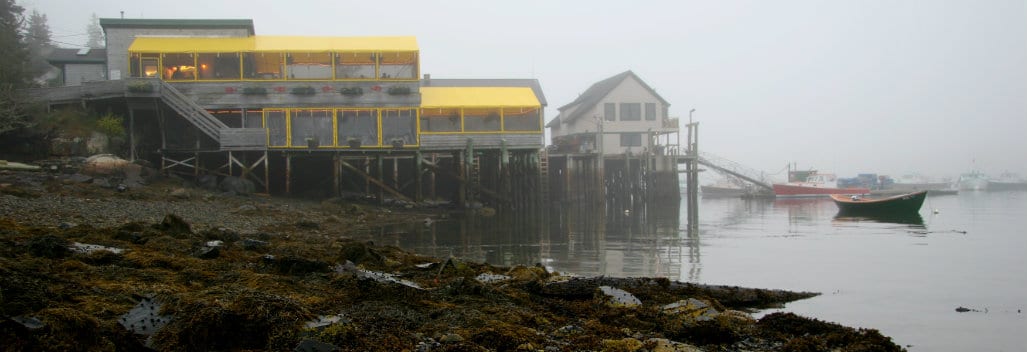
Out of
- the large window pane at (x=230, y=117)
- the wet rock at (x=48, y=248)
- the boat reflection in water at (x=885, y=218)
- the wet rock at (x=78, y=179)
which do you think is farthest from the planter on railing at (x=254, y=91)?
the boat reflection in water at (x=885, y=218)

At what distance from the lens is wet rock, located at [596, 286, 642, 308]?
33.9 feet

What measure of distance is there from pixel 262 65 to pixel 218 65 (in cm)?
220

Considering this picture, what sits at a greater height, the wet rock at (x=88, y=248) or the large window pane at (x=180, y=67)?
the large window pane at (x=180, y=67)

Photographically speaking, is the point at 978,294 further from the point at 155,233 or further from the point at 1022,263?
the point at 155,233

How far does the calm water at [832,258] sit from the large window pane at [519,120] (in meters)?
6.59

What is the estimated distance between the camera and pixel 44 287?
781cm

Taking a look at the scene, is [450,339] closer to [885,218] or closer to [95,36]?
[885,218]

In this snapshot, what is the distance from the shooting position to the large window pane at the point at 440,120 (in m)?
40.6

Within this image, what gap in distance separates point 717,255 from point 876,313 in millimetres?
9328

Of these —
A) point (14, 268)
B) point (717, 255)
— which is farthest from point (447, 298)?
point (717, 255)

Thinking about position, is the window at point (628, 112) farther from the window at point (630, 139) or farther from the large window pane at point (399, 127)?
the large window pane at point (399, 127)

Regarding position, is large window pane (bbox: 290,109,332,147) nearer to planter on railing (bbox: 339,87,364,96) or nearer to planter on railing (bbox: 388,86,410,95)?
planter on railing (bbox: 339,87,364,96)

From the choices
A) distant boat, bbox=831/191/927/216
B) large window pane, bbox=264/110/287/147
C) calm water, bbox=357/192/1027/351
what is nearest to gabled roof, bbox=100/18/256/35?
large window pane, bbox=264/110/287/147

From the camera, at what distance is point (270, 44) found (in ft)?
130
